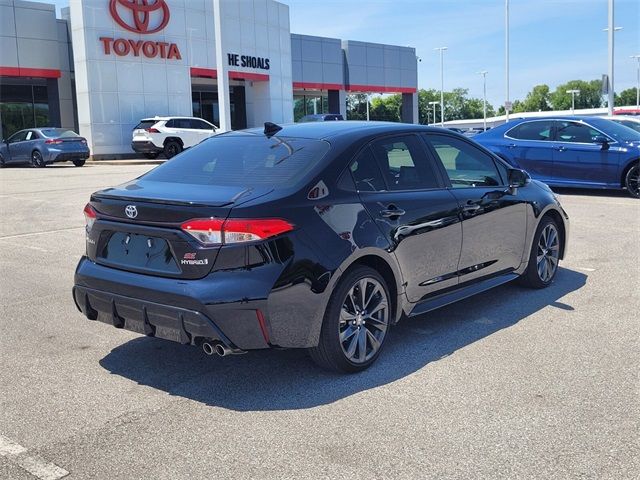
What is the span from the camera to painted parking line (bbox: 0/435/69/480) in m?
3.19

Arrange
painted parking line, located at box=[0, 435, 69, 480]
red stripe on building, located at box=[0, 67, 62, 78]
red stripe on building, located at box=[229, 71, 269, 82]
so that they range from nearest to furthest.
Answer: painted parking line, located at box=[0, 435, 69, 480] → red stripe on building, located at box=[0, 67, 62, 78] → red stripe on building, located at box=[229, 71, 269, 82]

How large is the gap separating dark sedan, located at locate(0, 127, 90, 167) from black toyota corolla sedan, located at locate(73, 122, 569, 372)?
2144 centimetres

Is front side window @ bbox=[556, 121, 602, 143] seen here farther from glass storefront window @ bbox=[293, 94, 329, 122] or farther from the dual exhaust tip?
glass storefront window @ bbox=[293, 94, 329, 122]

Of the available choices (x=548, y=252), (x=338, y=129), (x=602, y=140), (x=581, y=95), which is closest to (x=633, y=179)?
(x=602, y=140)

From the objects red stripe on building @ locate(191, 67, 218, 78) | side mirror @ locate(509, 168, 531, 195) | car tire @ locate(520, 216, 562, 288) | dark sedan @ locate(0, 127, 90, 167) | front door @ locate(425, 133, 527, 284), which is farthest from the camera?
red stripe on building @ locate(191, 67, 218, 78)

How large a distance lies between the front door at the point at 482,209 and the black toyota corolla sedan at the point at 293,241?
0.02m

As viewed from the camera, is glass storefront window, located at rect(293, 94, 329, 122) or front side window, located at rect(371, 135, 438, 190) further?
glass storefront window, located at rect(293, 94, 329, 122)

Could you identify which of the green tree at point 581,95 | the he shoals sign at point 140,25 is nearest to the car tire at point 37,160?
the he shoals sign at point 140,25

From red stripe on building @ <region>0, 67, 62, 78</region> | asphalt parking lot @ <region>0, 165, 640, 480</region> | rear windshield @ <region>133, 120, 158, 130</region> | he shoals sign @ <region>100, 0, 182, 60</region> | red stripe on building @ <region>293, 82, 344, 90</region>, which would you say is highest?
he shoals sign @ <region>100, 0, 182, 60</region>

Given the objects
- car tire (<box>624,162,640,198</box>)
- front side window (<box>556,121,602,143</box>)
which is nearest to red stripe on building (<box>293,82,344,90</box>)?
front side window (<box>556,121,602,143</box>)

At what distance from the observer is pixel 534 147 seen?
13.6 m

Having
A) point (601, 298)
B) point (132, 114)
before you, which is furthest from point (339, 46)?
point (601, 298)

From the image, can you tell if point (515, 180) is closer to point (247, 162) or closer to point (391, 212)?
point (391, 212)

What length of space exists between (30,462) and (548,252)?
4987mm
